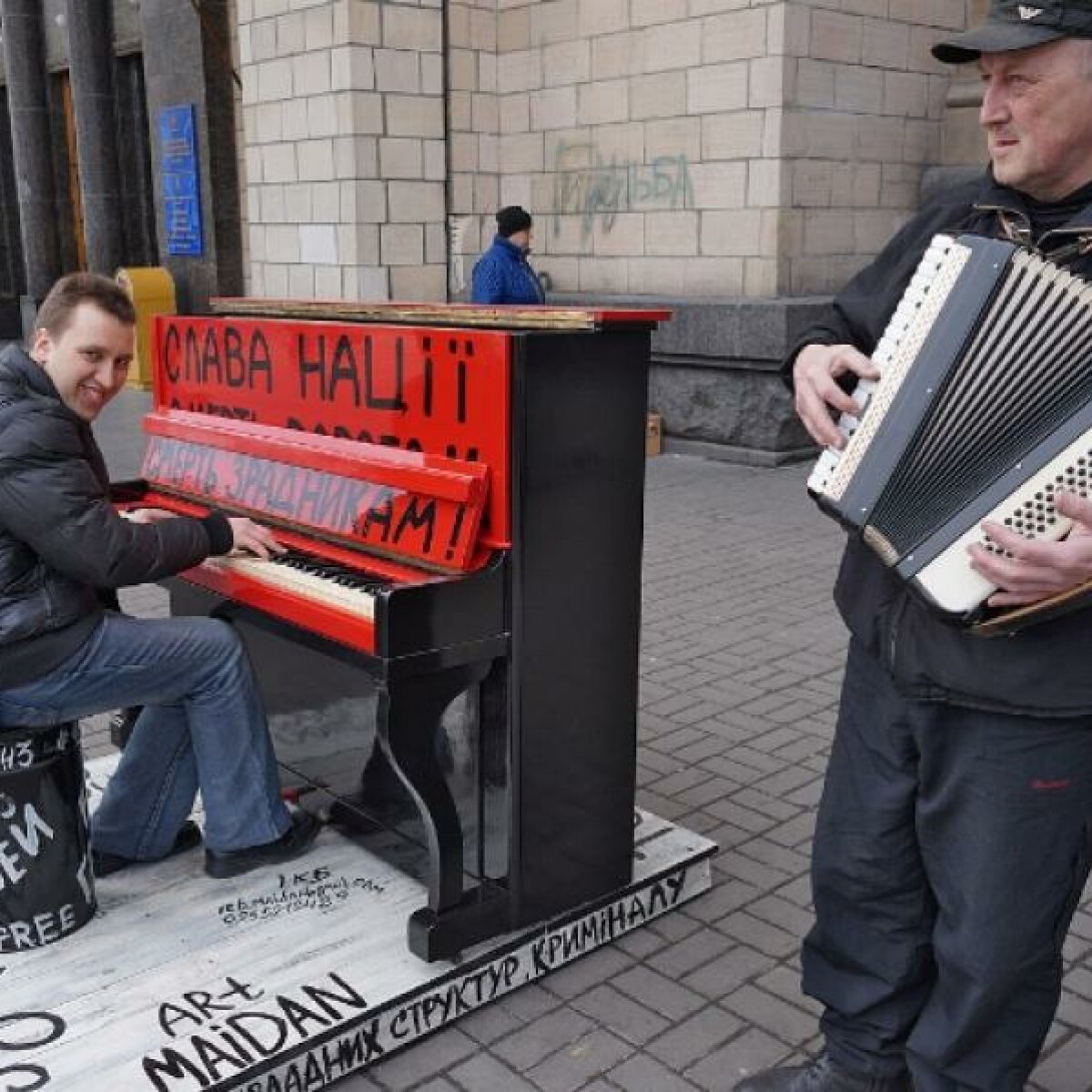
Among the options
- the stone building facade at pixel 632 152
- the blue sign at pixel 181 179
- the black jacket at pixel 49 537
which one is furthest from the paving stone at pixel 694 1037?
the blue sign at pixel 181 179

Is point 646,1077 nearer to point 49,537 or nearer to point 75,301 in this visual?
point 49,537

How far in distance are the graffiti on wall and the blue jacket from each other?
136 centimetres

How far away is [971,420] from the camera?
6.41 ft

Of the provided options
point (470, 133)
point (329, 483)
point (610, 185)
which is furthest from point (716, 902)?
point (470, 133)

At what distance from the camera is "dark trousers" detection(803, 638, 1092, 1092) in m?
2.09

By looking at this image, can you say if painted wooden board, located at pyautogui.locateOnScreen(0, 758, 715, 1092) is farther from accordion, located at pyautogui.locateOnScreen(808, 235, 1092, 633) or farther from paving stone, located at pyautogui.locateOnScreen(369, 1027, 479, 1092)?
accordion, located at pyautogui.locateOnScreen(808, 235, 1092, 633)

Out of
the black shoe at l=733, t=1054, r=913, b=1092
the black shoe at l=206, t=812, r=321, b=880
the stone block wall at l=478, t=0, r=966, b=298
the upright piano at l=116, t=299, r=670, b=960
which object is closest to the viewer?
the black shoe at l=733, t=1054, r=913, b=1092

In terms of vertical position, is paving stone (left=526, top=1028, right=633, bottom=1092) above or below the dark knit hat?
below

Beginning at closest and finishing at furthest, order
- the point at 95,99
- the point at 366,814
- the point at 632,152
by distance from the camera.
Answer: the point at 366,814 < the point at 632,152 < the point at 95,99

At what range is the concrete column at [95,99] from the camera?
14.0 m

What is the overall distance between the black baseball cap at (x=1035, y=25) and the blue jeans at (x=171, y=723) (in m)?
2.10

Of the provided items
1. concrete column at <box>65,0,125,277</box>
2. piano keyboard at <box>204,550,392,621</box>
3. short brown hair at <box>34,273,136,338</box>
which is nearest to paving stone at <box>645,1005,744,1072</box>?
piano keyboard at <box>204,550,392,621</box>

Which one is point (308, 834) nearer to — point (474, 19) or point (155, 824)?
point (155, 824)

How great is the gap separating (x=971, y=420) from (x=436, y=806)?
146 cm
